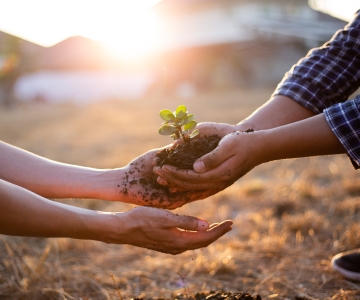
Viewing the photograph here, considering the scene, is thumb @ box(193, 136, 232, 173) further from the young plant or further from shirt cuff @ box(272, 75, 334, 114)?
shirt cuff @ box(272, 75, 334, 114)

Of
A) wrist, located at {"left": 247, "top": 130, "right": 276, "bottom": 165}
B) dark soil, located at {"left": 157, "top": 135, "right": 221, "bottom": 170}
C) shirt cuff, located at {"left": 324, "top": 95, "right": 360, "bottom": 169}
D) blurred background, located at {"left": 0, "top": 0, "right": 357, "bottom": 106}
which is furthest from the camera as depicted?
blurred background, located at {"left": 0, "top": 0, "right": 357, "bottom": 106}

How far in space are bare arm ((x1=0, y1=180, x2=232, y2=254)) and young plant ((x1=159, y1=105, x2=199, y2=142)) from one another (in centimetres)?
43

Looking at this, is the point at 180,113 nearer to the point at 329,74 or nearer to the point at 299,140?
the point at 299,140

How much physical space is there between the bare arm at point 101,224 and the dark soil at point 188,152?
28 cm

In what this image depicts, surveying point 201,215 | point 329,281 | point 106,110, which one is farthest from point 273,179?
point 106,110

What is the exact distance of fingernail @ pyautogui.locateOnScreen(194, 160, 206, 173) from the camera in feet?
4.96

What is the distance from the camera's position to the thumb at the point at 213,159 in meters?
1.50

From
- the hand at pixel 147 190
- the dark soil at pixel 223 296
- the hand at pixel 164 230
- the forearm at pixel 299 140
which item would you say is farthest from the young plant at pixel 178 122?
the dark soil at pixel 223 296

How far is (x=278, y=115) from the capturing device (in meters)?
2.00

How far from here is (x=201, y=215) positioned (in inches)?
119

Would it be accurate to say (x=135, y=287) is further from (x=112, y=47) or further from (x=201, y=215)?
(x=112, y=47)

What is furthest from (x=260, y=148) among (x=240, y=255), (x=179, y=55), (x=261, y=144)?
(x=179, y=55)

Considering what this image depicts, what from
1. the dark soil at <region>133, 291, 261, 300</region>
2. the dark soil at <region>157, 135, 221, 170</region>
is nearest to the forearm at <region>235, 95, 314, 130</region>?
the dark soil at <region>157, 135, 221, 170</region>

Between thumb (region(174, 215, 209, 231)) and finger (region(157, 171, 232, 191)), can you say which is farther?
finger (region(157, 171, 232, 191))
